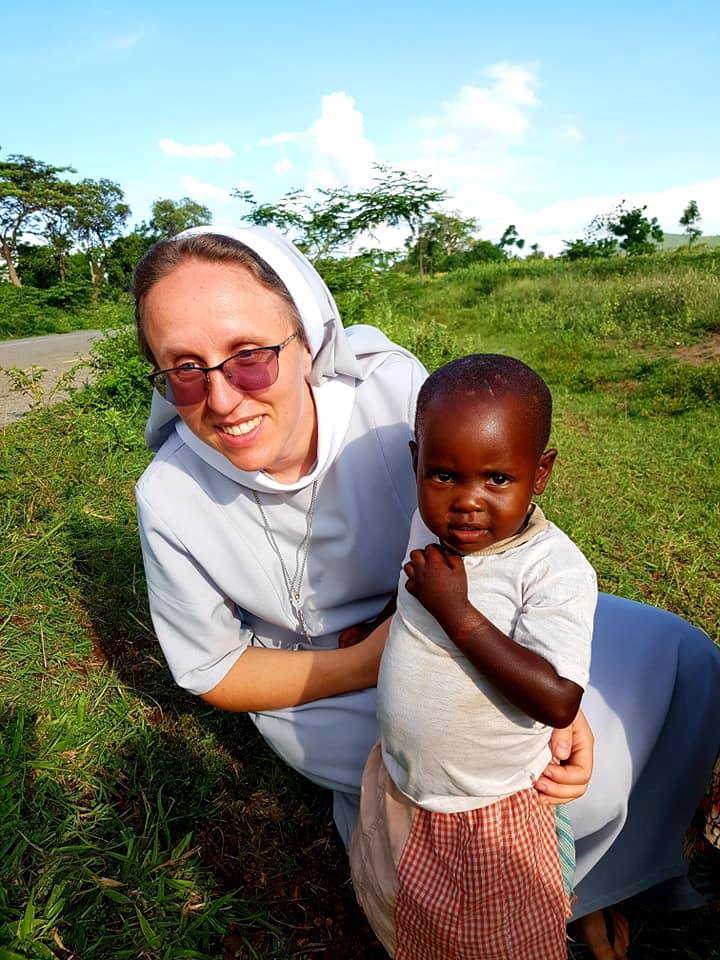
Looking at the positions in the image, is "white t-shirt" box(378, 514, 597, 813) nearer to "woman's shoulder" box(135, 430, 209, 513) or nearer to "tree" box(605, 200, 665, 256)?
"woman's shoulder" box(135, 430, 209, 513)

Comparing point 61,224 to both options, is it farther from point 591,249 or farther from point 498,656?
point 498,656

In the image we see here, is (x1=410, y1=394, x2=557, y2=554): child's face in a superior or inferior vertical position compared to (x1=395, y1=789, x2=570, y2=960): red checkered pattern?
superior

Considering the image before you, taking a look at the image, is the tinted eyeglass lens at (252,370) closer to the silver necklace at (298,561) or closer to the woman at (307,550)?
the woman at (307,550)

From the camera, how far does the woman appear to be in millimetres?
1406

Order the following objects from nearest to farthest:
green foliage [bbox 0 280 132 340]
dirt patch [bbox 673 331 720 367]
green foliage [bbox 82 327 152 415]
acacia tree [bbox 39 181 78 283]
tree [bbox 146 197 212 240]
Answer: green foliage [bbox 82 327 152 415] → dirt patch [bbox 673 331 720 367] → green foliage [bbox 0 280 132 340] → acacia tree [bbox 39 181 78 283] → tree [bbox 146 197 212 240]

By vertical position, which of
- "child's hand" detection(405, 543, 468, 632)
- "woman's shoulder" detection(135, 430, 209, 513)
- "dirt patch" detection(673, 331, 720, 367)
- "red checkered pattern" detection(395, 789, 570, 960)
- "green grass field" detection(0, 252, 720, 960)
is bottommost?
"green grass field" detection(0, 252, 720, 960)

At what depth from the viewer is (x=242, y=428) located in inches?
57.7

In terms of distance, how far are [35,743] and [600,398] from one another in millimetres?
5536

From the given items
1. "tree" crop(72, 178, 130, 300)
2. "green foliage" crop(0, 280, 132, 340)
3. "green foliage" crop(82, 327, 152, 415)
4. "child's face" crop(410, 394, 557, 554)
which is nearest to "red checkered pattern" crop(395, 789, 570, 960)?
"child's face" crop(410, 394, 557, 554)

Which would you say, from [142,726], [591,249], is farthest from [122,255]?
[142,726]

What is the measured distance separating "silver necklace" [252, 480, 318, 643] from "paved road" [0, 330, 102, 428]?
12.9 ft

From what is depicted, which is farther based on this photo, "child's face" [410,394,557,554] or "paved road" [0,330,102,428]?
"paved road" [0,330,102,428]

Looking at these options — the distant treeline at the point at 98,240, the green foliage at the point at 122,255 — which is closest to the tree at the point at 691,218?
the distant treeline at the point at 98,240

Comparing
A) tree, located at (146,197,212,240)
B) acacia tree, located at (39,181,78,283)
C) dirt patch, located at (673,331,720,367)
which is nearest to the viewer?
dirt patch, located at (673,331,720,367)
